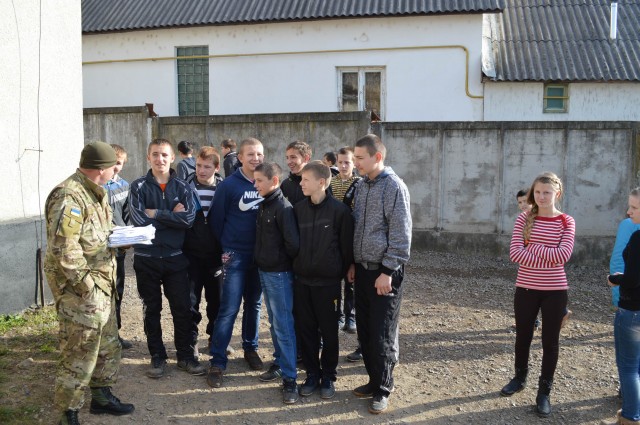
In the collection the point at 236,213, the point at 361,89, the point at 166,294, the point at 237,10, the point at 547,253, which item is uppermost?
the point at 237,10

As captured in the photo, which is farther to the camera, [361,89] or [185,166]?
Answer: [361,89]

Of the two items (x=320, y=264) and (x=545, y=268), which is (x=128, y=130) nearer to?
(x=320, y=264)

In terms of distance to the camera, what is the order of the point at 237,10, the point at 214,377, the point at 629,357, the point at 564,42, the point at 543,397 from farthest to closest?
1. the point at 237,10
2. the point at 564,42
3. the point at 214,377
4. the point at 543,397
5. the point at 629,357

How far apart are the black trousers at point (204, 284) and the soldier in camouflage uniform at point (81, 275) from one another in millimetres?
1117

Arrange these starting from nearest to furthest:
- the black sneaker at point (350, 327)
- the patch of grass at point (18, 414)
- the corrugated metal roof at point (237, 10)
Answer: the patch of grass at point (18, 414)
the black sneaker at point (350, 327)
the corrugated metal roof at point (237, 10)

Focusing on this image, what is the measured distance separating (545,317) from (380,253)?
1.44 metres


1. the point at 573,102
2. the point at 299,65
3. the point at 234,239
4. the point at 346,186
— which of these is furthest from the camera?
the point at 299,65

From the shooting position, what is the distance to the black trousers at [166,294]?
4824mm

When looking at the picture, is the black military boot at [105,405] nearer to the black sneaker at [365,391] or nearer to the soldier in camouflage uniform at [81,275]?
the soldier in camouflage uniform at [81,275]

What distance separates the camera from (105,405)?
438 cm

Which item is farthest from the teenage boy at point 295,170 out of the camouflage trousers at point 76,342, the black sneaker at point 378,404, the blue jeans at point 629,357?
the blue jeans at point 629,357

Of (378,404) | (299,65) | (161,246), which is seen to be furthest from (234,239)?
(299,65)

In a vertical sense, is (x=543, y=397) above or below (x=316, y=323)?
below

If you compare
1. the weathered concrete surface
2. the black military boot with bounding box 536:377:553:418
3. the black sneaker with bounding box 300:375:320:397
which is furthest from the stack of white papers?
the black military boot with bounding box 536:377:553:418
